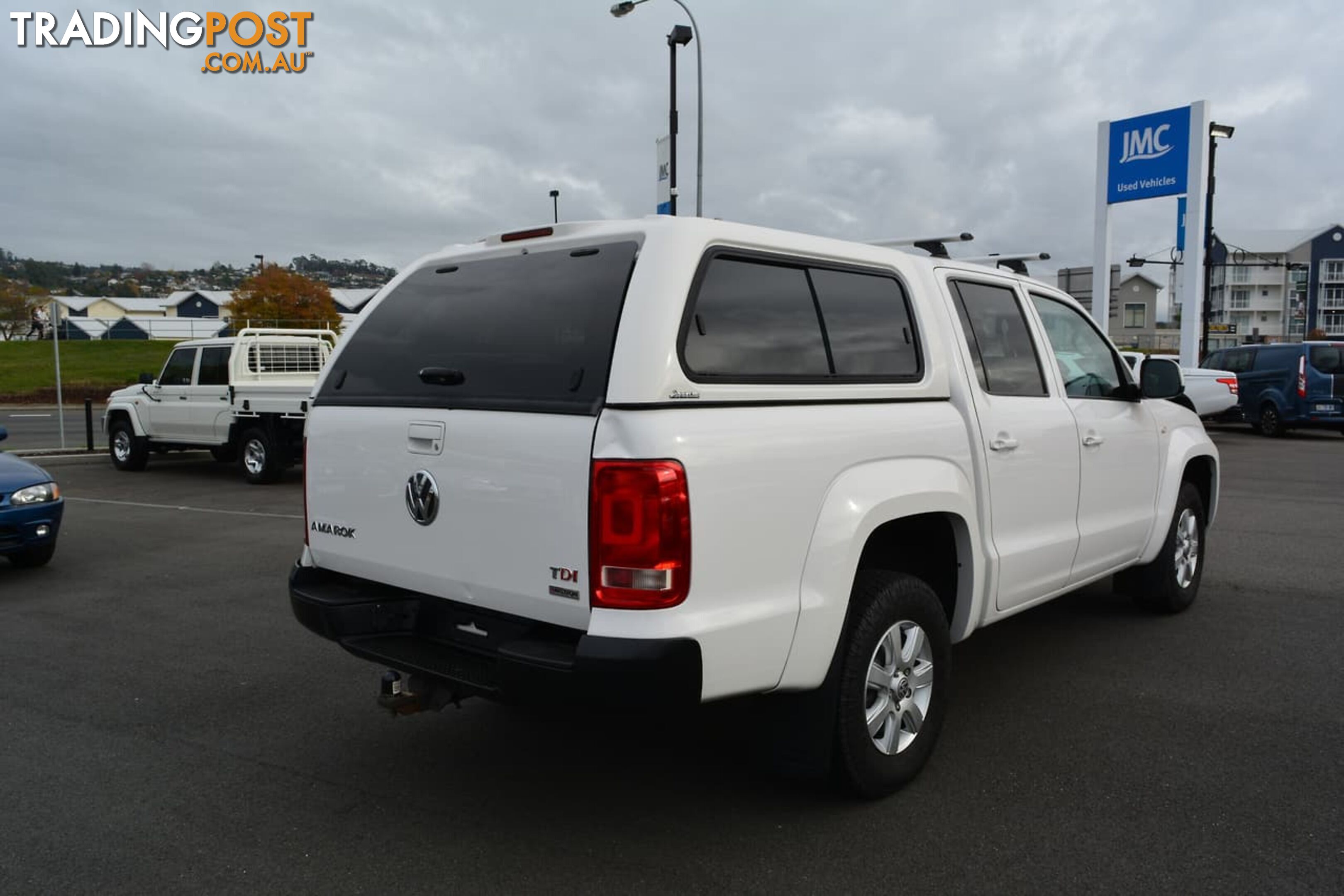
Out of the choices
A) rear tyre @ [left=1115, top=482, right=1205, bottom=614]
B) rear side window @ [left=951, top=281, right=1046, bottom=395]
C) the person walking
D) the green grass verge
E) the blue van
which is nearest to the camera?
rear side window @ [left=951, top=281, right=1046, bottom=395]

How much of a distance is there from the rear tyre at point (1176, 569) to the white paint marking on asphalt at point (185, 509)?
7817 millimetres

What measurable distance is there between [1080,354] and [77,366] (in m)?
51.5

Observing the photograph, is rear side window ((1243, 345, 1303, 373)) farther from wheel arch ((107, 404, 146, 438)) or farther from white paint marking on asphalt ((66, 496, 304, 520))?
wheel arch ((107, 404, 146, 438))

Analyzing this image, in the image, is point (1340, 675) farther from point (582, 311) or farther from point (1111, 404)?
point (582, 311)

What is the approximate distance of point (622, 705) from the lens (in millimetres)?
2785

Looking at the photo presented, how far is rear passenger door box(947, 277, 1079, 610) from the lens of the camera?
13.5ft

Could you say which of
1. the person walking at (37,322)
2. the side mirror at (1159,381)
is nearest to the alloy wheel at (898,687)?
the side mirror at (1159,381)

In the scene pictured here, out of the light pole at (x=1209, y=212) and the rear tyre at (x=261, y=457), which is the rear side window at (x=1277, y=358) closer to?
the light pole at (x=1209, y=212)

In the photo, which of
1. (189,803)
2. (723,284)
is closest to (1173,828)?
(723,284)

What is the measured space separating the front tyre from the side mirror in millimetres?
2227

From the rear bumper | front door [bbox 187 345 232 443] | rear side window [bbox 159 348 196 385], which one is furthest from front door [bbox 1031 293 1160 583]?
rear side window [bbox 159 348 196 385]

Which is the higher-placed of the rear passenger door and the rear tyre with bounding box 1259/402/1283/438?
the rear passenger door

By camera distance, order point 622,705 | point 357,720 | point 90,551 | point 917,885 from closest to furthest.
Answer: point 622,705, point 917,885, point 357,720, point 90,551

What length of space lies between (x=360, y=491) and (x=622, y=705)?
1.41m
